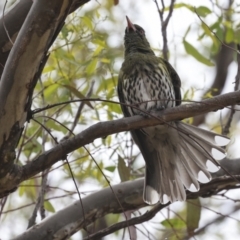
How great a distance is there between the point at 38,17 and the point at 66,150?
0.42m

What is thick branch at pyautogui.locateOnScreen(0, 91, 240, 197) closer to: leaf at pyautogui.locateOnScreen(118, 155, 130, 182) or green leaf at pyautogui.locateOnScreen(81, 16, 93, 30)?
leaf at pyautogui.locateOnScreen(118, 155, 130, 182)

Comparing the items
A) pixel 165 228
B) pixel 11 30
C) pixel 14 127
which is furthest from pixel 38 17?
pixel 165 228

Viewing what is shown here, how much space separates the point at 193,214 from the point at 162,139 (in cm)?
36

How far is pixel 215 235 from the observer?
4.28 meters

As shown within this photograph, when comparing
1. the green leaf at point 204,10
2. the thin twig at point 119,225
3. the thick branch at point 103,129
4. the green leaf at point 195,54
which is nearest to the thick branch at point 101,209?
the thin twig at point 119,225

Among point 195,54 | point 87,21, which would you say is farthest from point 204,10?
point 87,21

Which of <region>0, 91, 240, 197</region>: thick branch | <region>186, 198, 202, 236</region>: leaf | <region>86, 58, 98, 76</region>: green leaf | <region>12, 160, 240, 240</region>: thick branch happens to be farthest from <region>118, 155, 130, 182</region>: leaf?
<region>0, 91, 240, 197</region>: thick branch

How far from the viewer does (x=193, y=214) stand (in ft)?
9.61

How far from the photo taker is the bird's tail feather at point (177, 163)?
2752 millimetres

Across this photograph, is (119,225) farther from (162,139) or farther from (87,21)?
(87,21)

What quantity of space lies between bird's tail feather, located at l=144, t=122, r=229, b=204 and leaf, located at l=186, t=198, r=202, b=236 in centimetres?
12

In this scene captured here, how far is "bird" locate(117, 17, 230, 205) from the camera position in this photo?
111 inches

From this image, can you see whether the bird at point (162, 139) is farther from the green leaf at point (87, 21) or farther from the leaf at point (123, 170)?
the green leaf at point (87, 21)

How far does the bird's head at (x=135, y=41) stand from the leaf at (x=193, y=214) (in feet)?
2.56
